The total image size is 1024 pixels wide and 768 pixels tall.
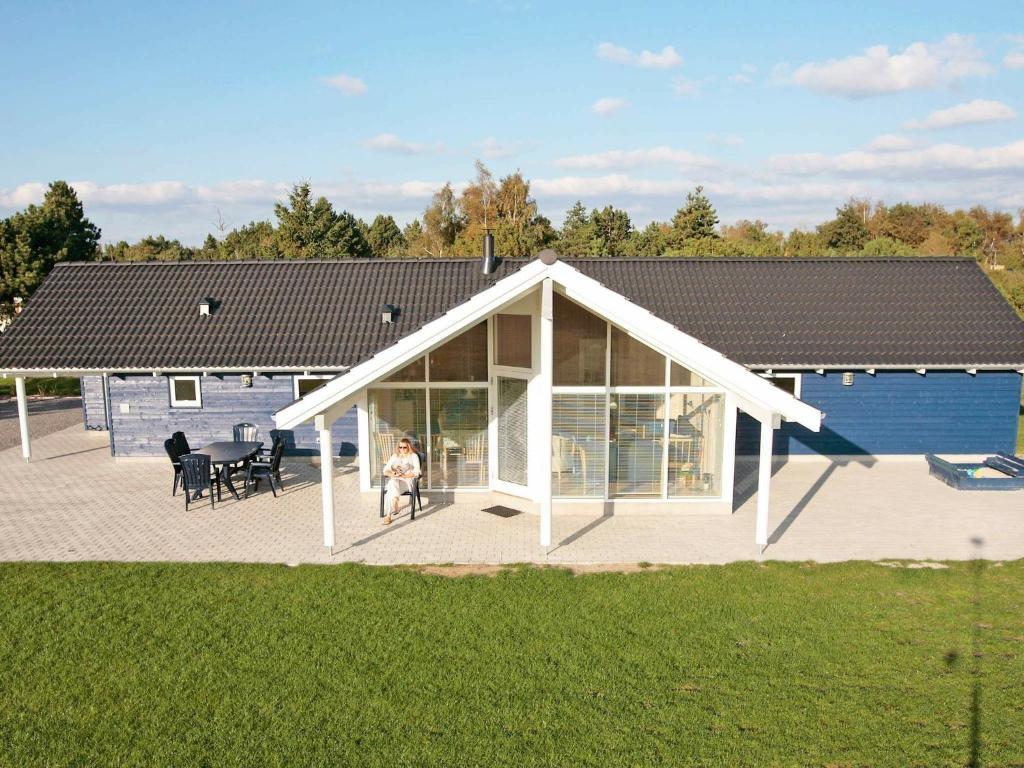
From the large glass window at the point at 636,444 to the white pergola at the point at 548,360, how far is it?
5.61 feet

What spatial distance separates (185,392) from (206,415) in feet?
2.28

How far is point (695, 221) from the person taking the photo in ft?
150

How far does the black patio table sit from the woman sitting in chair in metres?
2.85

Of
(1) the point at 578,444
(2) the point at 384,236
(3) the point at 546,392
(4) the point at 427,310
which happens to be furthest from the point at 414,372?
(2) the point at 384,236

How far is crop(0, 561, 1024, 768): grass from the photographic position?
5.71 m

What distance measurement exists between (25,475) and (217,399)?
383cm

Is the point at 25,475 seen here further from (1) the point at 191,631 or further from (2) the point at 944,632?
(2) the point at 944,632

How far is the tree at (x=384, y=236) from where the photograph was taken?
6419 centimetres

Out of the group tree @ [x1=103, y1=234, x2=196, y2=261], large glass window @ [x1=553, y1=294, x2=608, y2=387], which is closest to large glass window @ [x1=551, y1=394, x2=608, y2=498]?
large glass window @ [x1=553, y1=294, x2=608, y2=387]

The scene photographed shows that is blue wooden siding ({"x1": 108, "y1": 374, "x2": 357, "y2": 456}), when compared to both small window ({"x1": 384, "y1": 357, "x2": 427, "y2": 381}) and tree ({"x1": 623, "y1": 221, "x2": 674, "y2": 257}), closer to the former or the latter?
small window ({"x1": 384, "y1": 357, "x2": 427, "y2": 381})

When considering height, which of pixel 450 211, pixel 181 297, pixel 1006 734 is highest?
pixel 450 211

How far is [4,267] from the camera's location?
93.3ft

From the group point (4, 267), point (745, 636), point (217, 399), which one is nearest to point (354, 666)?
point (745, 636)

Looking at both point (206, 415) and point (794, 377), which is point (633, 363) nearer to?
point (794, 377)
